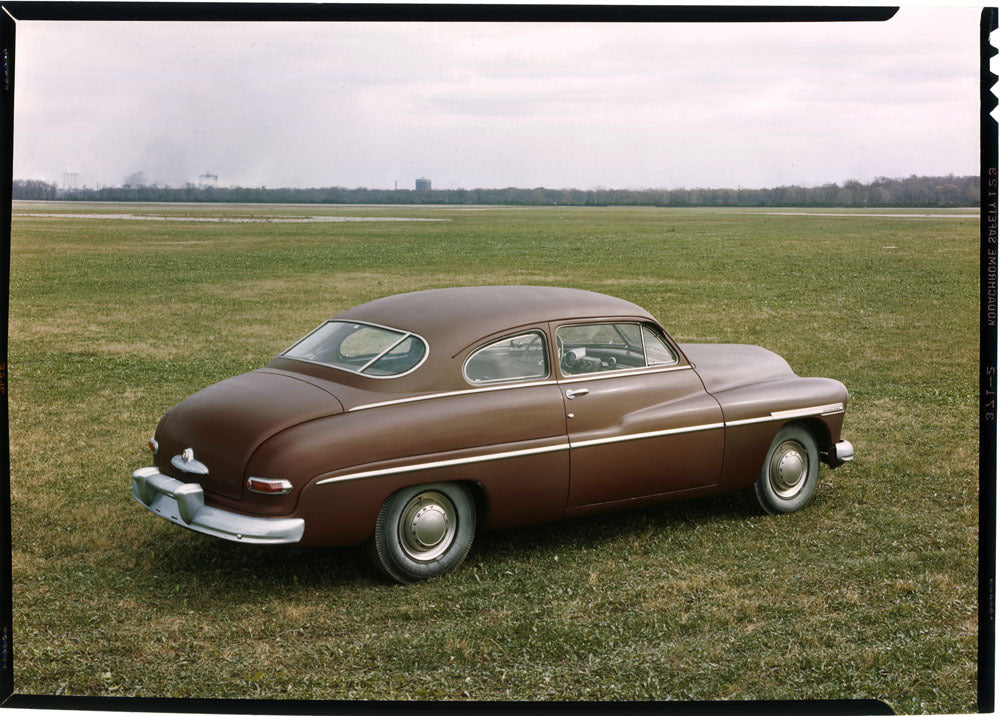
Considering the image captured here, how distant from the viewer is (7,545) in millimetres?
3846

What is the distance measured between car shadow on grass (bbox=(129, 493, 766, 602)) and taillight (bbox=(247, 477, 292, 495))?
1.42 feet

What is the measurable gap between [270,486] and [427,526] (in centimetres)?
82

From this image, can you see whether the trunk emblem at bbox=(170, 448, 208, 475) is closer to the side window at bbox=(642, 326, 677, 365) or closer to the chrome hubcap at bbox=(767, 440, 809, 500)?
the side window at bbox=(642, 326, 677, 365)

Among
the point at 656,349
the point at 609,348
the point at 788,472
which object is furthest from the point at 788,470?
the point at 609,348

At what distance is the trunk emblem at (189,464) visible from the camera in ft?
16.5

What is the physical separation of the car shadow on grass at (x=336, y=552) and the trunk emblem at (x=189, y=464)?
0.54 meters

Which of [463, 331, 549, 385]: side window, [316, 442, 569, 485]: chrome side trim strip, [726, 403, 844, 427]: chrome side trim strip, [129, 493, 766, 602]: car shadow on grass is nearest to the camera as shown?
[316, 442, 569, 485]: chrome side trim strip

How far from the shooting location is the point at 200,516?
490cm

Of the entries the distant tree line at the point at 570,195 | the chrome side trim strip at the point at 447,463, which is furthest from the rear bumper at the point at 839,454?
the chrome side trim strip at the point at 447,463

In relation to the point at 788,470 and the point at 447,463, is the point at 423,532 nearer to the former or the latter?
the point at 447,463

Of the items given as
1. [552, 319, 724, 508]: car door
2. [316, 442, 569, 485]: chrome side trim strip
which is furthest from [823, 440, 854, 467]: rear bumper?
[316, 442, 569, 485]: chrome side trim strip

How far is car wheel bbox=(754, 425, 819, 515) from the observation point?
6207 mm

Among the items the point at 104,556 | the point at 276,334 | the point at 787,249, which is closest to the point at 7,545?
the point at 104,556

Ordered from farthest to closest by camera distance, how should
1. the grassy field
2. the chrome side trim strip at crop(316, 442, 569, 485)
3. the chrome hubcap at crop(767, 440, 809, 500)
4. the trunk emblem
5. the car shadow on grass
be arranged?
1. the chrome hubcap at crop(767, 440, 809, 500)
2. the car shadow on grass
3. the trunk emblem
4. the chrome side trim strip at crop(316, 442, 569, 485)
5. the grassy field
